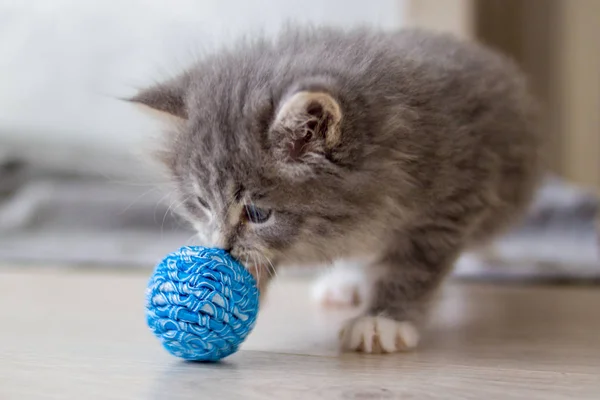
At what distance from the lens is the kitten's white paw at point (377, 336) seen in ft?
4.74

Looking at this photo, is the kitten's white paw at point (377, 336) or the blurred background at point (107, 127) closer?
the kitten's white paw at point (377, 336)

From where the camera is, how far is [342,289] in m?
2.10

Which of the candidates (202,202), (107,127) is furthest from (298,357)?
(107,127)

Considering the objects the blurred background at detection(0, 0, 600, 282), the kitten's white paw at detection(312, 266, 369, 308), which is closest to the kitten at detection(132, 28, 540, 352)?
the kitten's white paw at detection(312, 266, 369, 308)

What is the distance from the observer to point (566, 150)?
4402mm

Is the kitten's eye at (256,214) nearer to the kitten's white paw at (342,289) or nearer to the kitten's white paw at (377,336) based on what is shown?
the kitten's white paw at (377,336)

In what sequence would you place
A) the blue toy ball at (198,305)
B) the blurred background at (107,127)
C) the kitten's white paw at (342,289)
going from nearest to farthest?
the blue toy ball at (198,305)
the kitten's white paw at (342,289)
the blurred background at (107,127)

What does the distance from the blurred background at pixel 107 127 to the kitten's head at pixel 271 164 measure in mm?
1305

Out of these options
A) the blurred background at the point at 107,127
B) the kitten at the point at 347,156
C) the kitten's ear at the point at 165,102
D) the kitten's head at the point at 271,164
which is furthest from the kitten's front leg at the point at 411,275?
the blurred background at the point at 107,127

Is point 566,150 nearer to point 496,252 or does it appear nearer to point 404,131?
point 496,252

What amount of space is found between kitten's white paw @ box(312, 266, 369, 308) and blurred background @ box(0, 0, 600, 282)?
587 millimetres

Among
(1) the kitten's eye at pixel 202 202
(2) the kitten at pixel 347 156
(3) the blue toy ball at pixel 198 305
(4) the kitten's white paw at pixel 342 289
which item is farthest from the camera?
(4) the kitten's white paw at pixel 342 289

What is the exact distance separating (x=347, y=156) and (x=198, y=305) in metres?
0.39

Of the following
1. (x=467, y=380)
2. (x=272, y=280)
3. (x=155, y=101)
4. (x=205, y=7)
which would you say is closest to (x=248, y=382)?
(x=467, y=380)
